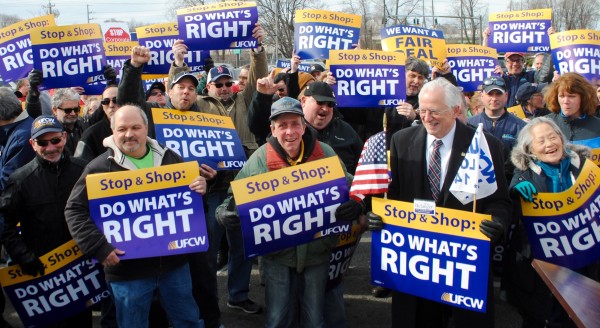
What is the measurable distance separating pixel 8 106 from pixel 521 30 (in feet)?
24.1

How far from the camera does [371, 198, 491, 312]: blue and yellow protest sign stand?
11.5 ft

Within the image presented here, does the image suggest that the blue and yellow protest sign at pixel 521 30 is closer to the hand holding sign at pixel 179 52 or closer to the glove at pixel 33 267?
the hand holding sign at pixel 179 52

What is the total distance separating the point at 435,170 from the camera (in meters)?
3.73

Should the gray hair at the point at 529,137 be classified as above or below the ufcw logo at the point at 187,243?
above

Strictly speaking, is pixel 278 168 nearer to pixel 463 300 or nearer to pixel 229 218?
pixel 229 218

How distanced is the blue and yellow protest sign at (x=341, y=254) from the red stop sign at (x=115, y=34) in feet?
58.8

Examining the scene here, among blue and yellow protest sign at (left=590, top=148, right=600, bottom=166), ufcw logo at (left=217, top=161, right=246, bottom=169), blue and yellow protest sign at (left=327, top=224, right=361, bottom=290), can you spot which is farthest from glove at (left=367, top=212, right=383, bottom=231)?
blue and yellow protest sign at (left=590, top=148, right=600, bottom=166)

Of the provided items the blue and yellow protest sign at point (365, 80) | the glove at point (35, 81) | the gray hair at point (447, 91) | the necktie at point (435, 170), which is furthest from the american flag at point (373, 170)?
the glove at point (35, 81)

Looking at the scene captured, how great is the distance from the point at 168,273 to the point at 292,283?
91cm

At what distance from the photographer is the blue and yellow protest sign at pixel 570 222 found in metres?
4.05

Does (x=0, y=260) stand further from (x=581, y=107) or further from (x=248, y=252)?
(x=581, y=107)

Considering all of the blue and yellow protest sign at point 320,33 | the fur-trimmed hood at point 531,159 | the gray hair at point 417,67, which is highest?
the blue and yellow protest sign at point 320,33

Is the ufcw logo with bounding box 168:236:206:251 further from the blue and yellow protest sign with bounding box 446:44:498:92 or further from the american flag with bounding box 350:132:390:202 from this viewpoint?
the blue and yellow protest sign with bounding box 446:44:498:92

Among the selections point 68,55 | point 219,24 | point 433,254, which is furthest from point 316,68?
point 433,254
